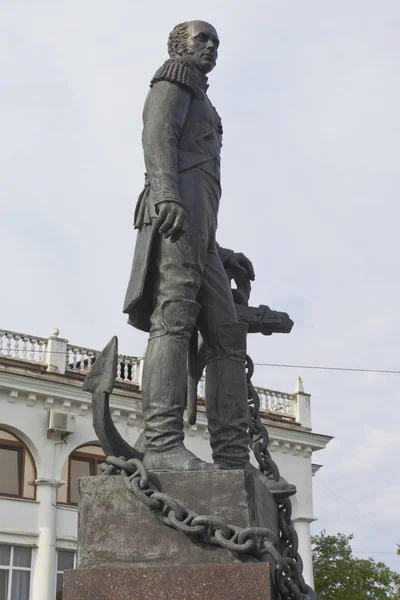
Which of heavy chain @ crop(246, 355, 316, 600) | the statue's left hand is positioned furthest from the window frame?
heavy chain @ crop(246, 355, 316, 600)

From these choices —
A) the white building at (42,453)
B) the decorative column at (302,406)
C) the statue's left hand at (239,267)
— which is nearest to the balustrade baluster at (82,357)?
the white building at (42,453)

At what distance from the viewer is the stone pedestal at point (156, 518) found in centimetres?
545

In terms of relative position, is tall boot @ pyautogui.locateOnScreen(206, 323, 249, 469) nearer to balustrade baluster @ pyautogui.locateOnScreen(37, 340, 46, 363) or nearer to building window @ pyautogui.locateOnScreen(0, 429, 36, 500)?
building window @ pyautogui.locateOnScreen(0, 429, 36, 500)

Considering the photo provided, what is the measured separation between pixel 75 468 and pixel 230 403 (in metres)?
25.3

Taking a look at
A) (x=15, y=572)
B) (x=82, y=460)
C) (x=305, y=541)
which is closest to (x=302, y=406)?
(x=305, y=541)

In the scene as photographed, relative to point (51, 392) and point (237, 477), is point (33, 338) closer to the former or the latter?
point (51, 392)

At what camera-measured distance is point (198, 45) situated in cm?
673

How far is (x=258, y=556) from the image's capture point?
5.40 metres

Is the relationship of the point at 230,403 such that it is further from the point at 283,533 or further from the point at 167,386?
the point at 283,533

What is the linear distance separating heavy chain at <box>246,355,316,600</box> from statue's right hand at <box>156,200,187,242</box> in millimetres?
1128

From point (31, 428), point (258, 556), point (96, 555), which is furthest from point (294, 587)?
point (31, 428)

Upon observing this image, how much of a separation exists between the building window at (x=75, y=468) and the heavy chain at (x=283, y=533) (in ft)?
80.6

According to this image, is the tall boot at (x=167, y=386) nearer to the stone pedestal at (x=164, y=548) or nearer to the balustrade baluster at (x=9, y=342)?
the stone pedestal at (x=164, y=548)

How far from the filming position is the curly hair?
267 inches
